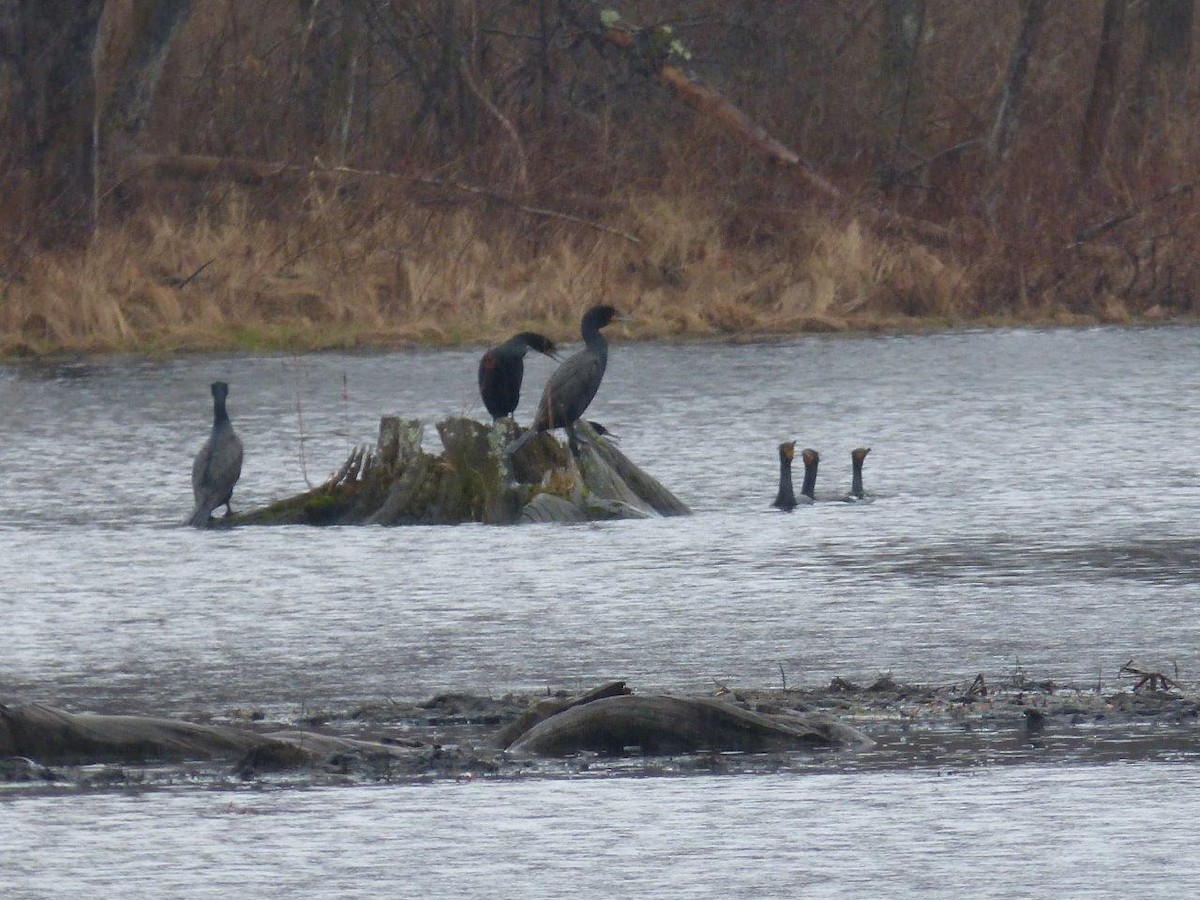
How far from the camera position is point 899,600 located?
972cm

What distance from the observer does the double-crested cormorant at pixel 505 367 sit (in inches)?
543

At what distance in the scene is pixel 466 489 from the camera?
1255cm

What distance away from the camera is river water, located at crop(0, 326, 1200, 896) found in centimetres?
583

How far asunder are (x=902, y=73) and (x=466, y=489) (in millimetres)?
19920

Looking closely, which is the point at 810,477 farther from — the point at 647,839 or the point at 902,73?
the point at 902,73

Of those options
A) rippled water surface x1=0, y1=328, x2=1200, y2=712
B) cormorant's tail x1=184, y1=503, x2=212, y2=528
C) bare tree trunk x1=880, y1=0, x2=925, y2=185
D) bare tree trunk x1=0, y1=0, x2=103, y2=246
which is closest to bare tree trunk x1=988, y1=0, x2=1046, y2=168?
bare tree trunk x1=880, y1=0, x2=925, y2=185

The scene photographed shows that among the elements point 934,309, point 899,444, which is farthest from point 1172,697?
point 934,309

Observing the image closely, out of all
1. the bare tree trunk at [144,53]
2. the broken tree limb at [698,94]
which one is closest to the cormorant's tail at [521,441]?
the broken tree limb at [698,94]

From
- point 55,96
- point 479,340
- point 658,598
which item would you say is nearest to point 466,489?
point 658,598

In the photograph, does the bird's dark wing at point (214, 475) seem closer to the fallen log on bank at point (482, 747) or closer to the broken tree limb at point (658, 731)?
the fallen log on bank at point (482, 747)

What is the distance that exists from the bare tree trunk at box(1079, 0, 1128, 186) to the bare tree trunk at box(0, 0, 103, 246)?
379 inches

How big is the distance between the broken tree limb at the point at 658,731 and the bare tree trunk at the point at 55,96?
19005mm

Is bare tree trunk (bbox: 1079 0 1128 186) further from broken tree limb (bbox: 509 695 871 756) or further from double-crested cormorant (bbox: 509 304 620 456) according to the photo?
broken tree limb (bbox: 509 695 871 756)

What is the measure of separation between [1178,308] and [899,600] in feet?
51.2
